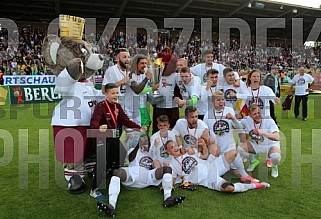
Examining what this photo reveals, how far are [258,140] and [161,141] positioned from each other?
147 cm

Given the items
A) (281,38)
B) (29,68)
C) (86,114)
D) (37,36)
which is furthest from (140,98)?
(281,38)

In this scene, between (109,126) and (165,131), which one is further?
(165,131)

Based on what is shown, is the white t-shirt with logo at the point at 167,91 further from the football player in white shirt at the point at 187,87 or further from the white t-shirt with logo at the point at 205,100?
the white t-shirt with logo at the point at 205,100

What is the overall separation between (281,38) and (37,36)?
22584 mm

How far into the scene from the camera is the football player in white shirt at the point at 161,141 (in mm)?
4113

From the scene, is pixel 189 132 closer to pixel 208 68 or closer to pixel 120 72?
pixel 120 72

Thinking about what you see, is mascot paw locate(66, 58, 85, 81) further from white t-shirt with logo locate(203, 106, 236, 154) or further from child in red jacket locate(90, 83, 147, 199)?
white t-shirt with logo locate(203, 106, 236, 154)

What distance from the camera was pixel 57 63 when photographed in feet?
12.9

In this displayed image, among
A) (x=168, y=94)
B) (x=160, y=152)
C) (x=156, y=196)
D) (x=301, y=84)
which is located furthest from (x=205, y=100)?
(x=301, y=84)

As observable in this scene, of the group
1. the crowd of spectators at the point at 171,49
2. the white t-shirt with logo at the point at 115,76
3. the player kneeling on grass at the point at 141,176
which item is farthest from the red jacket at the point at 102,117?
the crowd of spectators at the point at 171,49

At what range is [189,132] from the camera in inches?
171

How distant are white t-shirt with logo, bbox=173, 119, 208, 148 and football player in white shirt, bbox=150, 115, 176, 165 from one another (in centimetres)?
18

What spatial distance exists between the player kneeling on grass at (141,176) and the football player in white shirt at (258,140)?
147 centimetres

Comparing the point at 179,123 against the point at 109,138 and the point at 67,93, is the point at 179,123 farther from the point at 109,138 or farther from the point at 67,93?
the point at 67,93
